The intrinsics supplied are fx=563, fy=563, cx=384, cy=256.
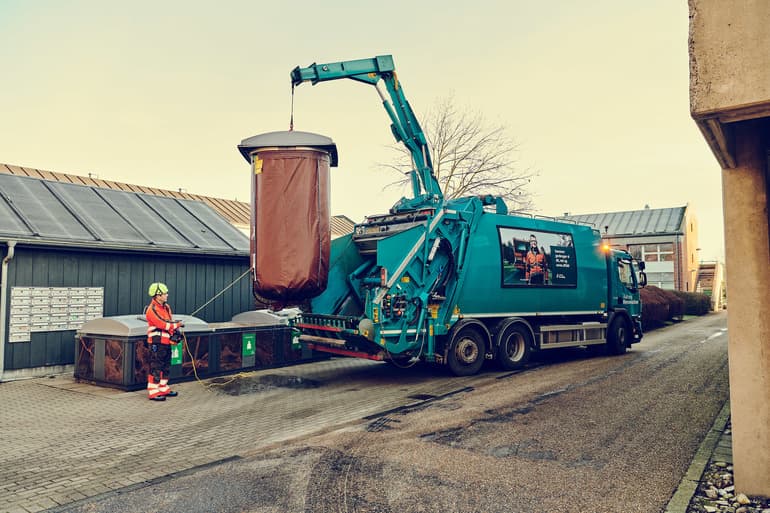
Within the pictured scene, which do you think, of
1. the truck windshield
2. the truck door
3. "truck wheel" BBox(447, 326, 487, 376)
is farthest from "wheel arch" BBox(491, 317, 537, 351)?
the truck windshield

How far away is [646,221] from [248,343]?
42.5m

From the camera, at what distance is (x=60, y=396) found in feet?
29.8

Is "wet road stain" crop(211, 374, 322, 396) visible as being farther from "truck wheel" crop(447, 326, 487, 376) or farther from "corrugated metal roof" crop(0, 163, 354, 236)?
"corrugated metal roof" crop(0, 163, 354, 236)

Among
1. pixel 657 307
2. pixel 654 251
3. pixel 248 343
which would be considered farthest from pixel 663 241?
pixel 248 343

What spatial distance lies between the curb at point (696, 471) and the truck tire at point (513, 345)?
4470mm

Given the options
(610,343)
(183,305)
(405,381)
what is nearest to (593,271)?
(610,343)

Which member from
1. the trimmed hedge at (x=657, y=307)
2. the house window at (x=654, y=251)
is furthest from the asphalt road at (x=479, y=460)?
the house window at (x=654, y=251)

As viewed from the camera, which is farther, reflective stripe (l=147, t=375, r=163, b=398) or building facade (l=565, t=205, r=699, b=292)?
building facade (l=565, t=205, r=699, b=292)

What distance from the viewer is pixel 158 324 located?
8836mm

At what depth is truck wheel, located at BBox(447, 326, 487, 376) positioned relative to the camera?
10281 millimetres

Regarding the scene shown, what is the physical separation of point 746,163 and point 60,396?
9.81 meters

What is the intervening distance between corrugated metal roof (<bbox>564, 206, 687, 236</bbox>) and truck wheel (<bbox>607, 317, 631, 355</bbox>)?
3144 centimetres

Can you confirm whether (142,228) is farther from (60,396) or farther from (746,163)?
(746,163)

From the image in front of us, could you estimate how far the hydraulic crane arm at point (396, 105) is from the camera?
1041cm
